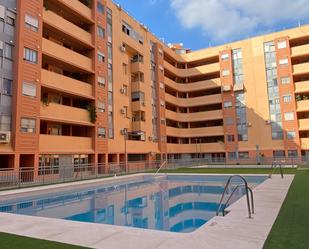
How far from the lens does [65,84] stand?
26.1m

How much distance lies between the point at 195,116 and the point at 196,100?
290cm

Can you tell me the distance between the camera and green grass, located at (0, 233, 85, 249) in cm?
618

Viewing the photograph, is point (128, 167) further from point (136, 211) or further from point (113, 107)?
point (136, 211)

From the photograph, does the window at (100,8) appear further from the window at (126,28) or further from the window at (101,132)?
the window at (101,132)

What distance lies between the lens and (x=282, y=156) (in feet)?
140

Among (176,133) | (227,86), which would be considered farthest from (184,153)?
(227,86)

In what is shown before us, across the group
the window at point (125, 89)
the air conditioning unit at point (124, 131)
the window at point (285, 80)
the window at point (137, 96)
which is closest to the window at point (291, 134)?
the window at point (285, 80)

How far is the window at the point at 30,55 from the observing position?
2205 cm

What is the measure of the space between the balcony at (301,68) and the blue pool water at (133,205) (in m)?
29.8

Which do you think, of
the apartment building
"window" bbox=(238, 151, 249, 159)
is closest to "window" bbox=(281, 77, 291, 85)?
the apartment building

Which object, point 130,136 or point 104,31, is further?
point 130,136

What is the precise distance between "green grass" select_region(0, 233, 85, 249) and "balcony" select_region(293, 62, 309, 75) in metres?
44.1

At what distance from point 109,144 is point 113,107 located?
445cm

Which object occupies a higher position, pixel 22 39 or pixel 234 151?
pixel 22 39
